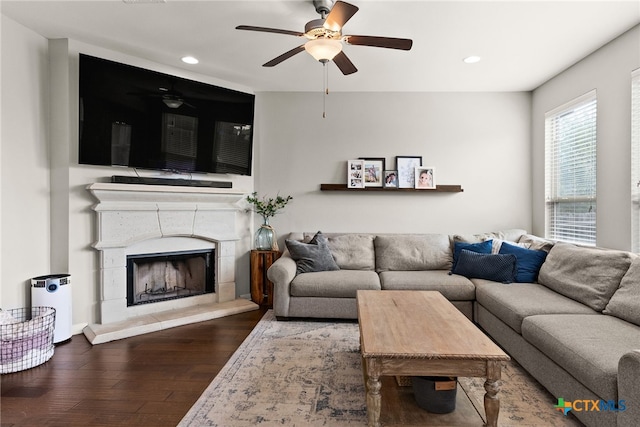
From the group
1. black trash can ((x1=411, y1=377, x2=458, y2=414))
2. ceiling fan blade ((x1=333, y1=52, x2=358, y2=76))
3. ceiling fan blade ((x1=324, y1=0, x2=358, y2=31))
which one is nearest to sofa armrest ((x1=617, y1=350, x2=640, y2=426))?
black trash can ((x1=411, y1=377, x2=458, y2=414))

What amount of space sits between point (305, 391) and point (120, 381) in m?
1.27

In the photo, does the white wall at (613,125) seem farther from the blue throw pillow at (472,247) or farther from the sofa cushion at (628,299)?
the blue throw pillow at (472,247)

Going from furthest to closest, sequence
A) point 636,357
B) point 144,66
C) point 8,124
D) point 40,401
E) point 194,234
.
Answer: point 194,234 < point 144,66 < point 8,124 < point 40,401 < point 636,357

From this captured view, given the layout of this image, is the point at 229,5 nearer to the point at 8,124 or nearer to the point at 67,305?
the point at 8,124

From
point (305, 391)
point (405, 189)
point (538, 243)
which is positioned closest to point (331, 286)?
point (305, 391)

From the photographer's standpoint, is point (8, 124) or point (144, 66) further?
point (144, 66)

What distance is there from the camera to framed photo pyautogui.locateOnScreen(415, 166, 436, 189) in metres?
4.34

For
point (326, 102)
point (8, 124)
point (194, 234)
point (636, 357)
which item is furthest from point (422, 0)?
point (8, 124)

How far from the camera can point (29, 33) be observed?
9.59 feet

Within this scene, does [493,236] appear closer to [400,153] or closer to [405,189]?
[405,189]

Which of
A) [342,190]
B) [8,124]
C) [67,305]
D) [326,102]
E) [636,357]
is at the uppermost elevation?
[326,102]

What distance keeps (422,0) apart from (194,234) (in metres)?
3.11

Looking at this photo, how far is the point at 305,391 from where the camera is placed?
7.04 ft

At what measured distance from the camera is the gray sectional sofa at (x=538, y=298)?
1.67 metres
